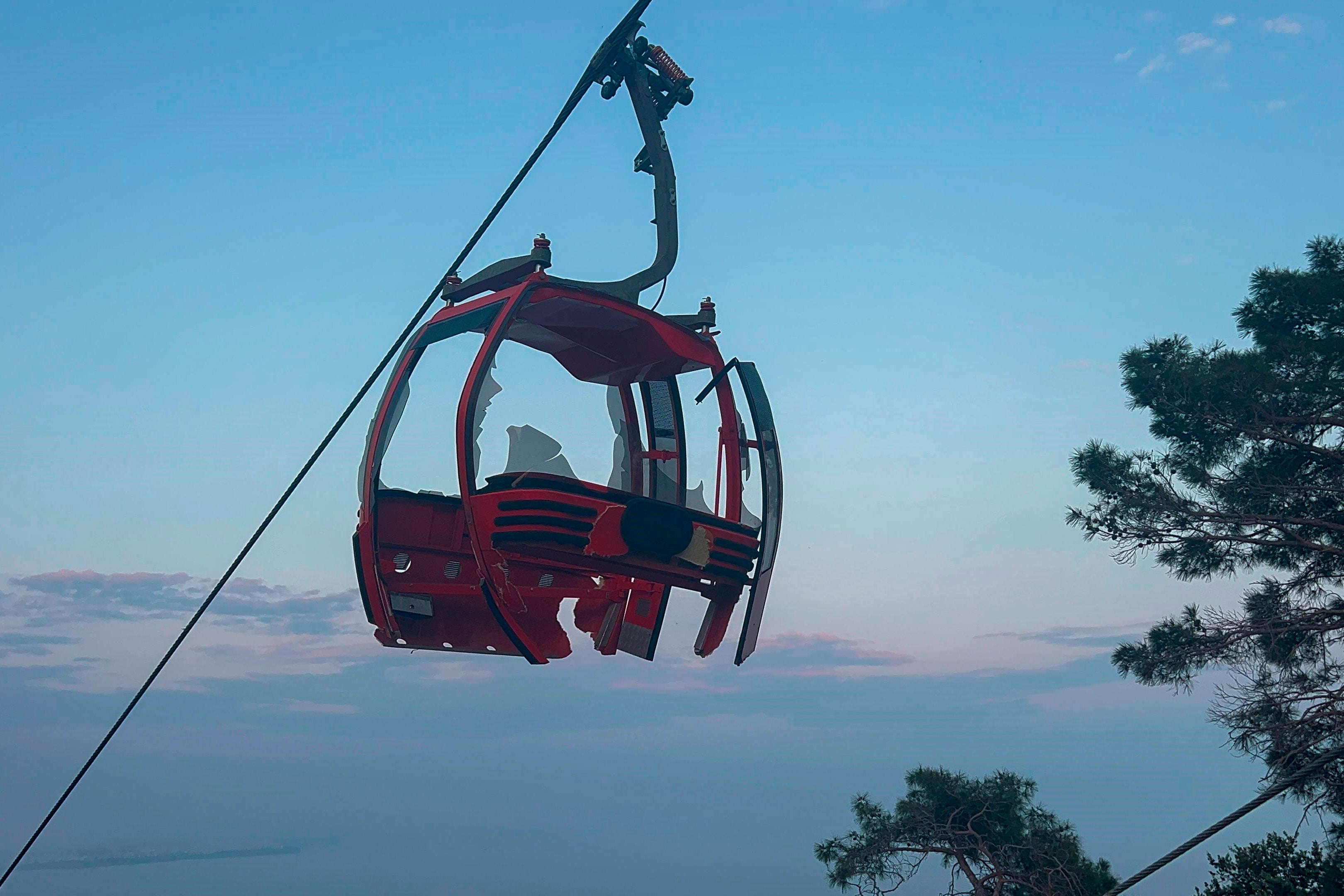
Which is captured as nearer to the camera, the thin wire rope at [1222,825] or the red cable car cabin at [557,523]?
the thin wire rope at [1222,825]

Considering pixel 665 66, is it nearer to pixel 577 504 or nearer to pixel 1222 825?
pixel 577 504

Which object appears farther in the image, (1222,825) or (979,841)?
(979,841)

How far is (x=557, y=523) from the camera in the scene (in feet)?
31.0

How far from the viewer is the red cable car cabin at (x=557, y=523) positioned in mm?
9570

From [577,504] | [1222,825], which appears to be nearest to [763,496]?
[577,504]

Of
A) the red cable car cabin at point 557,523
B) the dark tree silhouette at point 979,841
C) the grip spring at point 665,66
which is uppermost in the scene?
the grip spring at point 665,66

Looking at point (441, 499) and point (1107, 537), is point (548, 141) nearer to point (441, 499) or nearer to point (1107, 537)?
point (441, 499)

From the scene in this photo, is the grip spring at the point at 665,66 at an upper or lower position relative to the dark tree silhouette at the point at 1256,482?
upper

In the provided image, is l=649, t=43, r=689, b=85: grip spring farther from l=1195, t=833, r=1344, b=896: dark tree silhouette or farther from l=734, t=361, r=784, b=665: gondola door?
l=1195, t=833, r=1344, b=896: dark tree silhouette

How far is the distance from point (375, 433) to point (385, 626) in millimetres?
1689

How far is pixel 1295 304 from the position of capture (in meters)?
13.2

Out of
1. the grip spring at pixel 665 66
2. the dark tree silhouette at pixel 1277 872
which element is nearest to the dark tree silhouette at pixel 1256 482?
the dark tree silhouette at pixel 1277 872

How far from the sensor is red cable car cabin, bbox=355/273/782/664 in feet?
31.4

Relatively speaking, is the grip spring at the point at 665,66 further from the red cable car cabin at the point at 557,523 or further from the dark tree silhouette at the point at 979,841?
the dark tree silhouette at the point at 979,841
